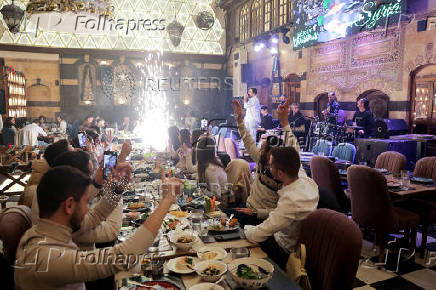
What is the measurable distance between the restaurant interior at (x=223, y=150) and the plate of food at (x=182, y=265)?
0.01m

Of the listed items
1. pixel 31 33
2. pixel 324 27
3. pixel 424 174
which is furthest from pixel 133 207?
pixel 31 33

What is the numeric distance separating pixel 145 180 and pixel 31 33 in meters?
11.9

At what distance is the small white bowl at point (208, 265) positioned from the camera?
1.54 m

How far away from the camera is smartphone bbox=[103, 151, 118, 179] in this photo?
237 centimetres

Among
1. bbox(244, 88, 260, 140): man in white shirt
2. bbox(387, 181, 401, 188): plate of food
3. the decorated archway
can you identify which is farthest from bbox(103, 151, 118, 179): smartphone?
bbox(244, 88, 260, 140): man in white shirt

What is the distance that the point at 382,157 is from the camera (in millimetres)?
4684

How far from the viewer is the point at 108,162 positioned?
2506mm

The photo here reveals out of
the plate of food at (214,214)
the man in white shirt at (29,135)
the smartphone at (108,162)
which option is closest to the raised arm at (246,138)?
the plate of food at (214,214)

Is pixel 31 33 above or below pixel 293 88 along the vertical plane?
above

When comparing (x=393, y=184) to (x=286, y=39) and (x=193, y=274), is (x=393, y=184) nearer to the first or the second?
(x=193, y=274)

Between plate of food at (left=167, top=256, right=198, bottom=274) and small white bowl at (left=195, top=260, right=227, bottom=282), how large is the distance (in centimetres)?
5

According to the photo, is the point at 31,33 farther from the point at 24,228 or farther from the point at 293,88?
the point at 24,228

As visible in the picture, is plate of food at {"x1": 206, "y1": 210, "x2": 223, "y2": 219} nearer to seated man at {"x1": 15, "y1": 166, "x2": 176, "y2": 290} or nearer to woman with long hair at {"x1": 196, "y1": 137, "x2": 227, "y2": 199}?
woman with long hair at {"x1": 196, "y1": 137, "x2": 227, "y2": 199}

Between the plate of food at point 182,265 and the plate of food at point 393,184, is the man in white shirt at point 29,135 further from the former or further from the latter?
the plate of food at point 393,184
